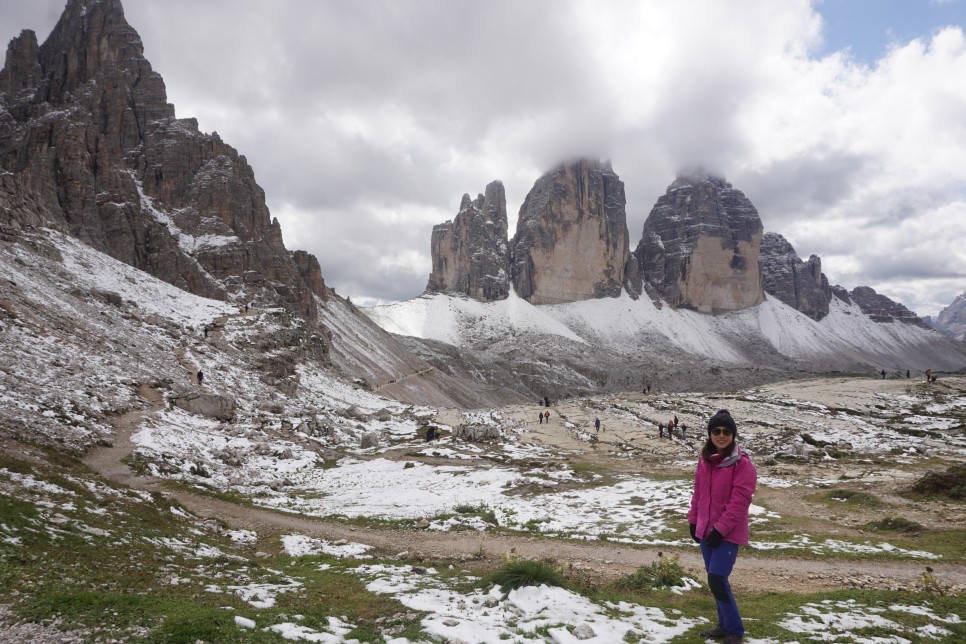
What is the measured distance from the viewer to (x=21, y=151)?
94.1 m

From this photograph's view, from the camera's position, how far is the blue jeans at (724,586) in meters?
7.21

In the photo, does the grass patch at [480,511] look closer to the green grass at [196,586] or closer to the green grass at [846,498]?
the green grass at [196,586]

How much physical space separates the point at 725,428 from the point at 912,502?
19.0 meters

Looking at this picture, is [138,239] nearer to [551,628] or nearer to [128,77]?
[128,77]

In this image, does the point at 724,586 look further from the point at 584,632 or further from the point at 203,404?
the point at 203,404

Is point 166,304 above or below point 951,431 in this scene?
above

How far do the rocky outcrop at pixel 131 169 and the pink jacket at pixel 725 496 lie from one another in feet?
294

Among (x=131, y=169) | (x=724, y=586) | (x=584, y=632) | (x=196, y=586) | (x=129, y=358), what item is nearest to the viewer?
(x=724, y=586)

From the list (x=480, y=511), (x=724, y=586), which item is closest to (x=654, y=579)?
(x=724, y=586)

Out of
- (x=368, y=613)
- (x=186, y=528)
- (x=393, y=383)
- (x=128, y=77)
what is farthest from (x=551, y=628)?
(x=128, y=77)

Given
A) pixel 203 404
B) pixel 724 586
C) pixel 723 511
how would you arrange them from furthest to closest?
pixel 203 404
pixel 723 511
pixel 724 586

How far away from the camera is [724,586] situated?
7.19m

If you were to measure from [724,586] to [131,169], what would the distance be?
5262 inches

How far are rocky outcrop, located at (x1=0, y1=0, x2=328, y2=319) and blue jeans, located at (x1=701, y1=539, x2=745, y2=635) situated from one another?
3552 inches
